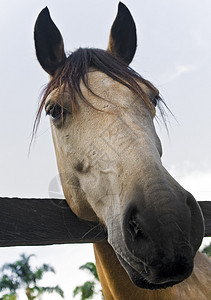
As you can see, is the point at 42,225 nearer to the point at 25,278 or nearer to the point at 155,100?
the point at 155,100

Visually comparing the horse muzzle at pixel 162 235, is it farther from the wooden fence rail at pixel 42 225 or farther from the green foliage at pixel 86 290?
the green foliage at pixel 86 290

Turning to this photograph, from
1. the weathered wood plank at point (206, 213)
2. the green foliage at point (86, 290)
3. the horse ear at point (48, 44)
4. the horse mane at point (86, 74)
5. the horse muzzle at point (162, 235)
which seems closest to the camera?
the horse muzzle at point (162, 235)

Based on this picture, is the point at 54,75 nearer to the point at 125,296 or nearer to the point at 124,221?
the point at 124,221

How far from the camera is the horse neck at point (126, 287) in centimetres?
233

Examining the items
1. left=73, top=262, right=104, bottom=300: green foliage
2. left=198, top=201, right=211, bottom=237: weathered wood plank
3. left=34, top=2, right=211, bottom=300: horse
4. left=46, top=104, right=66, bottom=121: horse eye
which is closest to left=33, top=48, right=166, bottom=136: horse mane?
left=34, top=2, right=211, bottom=300: horse

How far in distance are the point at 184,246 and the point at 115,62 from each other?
167cm

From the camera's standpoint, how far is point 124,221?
1.54 m

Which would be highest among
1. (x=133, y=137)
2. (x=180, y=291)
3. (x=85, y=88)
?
(x=85, y=88)

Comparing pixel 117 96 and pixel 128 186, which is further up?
pixel 117 96

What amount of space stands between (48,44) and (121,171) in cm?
157

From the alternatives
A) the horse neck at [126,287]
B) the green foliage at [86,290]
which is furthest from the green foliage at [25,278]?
the horse neck at [126,287]

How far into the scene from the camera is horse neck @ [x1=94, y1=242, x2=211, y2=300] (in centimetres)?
233

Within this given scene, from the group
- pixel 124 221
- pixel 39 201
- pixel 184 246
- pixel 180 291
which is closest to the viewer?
pixel 184 246

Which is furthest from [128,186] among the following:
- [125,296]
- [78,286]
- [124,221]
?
[78,286]
